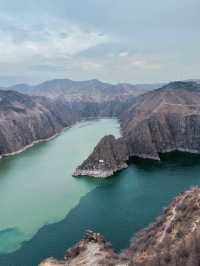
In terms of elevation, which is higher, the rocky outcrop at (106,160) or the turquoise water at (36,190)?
the rocky outcrop at (106,160)

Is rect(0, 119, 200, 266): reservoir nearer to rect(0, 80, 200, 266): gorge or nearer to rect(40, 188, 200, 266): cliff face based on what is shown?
rect(0, 80, 200, 266): gorge

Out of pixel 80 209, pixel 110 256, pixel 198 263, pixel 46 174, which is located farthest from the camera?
pixel 46 174

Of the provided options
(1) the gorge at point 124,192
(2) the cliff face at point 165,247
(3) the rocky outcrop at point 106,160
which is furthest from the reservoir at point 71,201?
(2) the cliff face at point 165,247

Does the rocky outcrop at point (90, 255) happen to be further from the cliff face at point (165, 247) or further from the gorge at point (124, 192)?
the gorge at point (124, 192)

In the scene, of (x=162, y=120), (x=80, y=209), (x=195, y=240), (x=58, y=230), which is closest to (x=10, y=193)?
(x=80, y=209)

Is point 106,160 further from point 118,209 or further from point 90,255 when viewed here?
point 90,255

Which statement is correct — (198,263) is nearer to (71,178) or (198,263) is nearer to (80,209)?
(80,209)

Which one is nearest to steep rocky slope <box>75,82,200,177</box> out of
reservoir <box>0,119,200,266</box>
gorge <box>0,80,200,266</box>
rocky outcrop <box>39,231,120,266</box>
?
gorge <box>0,80,200,266</box>
